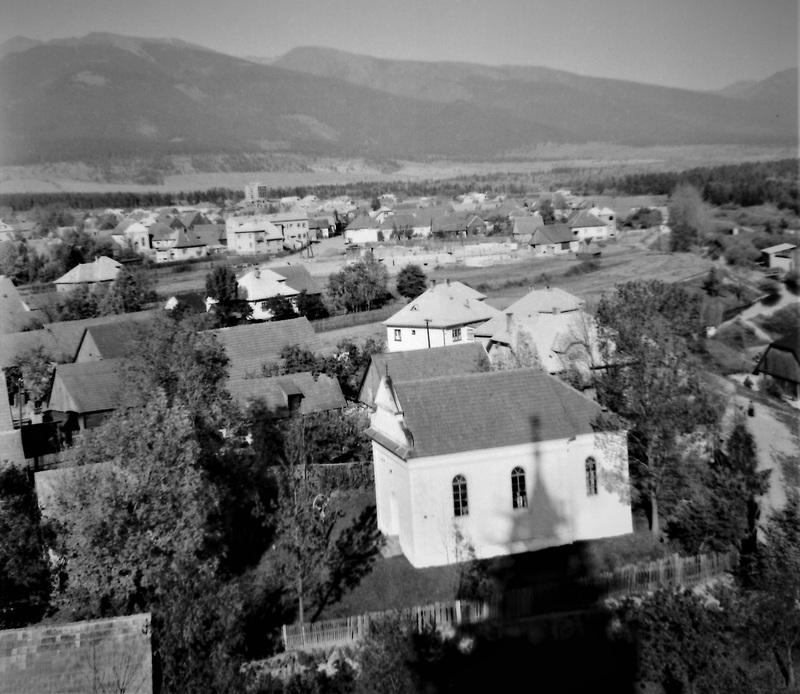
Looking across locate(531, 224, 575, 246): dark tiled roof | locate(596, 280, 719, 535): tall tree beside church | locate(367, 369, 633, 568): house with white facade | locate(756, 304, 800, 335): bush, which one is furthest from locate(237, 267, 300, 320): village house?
locate(756, 304, 800, 335): bush

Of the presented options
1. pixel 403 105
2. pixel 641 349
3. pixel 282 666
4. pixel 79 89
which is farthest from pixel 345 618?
pixel 403 105

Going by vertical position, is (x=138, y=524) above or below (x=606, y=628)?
above

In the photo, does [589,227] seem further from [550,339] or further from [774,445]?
[774,445]

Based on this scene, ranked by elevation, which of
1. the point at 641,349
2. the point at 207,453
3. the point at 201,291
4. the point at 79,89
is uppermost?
the point at 79,89

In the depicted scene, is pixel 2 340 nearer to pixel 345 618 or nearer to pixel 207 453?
pixel 207 453

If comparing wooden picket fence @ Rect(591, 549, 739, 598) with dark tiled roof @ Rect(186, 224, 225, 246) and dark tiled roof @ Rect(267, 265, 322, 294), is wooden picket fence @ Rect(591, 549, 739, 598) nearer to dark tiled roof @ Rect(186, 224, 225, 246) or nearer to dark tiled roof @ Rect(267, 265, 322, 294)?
dark tiled roof @ Rect(267, 265, 322, 294)

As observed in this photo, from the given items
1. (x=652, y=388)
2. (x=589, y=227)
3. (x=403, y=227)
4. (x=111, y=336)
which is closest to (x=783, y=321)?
(x=652, y=388)
